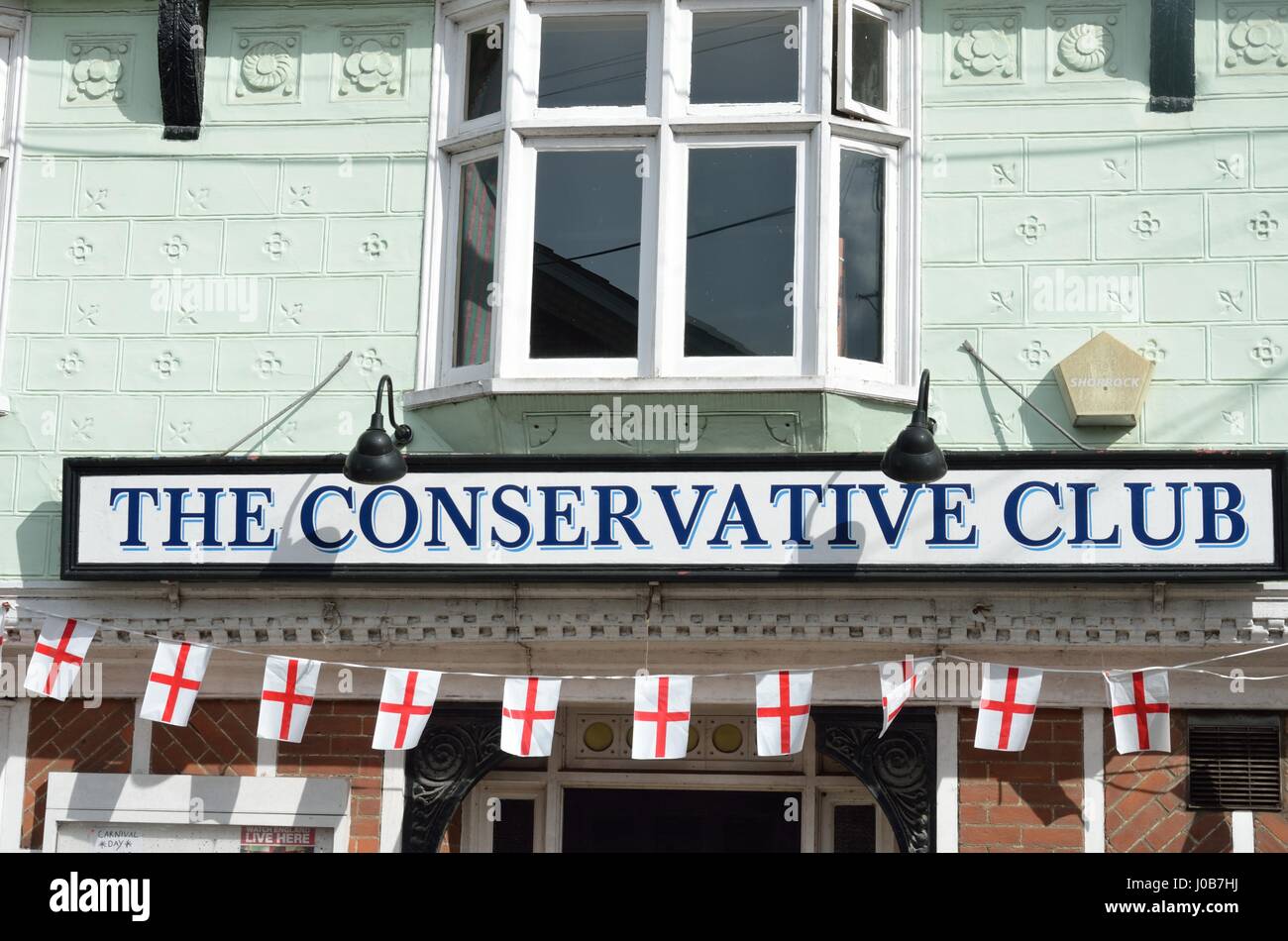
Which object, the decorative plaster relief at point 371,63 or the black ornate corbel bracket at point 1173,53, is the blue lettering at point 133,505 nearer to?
the decorative plaster relief at point 371,63

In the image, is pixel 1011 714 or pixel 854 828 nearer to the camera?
pixel 1011 714

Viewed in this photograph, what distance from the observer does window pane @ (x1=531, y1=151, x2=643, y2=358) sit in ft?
34.4

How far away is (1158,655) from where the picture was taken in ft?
32.4

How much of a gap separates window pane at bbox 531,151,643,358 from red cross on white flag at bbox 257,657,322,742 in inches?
83.7

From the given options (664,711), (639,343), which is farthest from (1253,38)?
(664,711)

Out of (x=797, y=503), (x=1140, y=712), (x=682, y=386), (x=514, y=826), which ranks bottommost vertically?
(x=514, y=826)

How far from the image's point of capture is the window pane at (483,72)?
10906 millimetres

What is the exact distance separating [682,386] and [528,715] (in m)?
1.90

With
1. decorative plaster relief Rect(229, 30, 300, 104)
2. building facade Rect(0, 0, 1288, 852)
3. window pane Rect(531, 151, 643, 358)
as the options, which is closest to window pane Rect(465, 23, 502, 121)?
building facade Rect(0, 0, 1288, 852)

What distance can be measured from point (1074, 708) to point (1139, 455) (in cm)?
137

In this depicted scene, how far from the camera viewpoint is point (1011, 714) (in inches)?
373

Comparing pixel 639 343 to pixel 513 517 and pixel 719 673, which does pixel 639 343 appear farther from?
pixel 719 673

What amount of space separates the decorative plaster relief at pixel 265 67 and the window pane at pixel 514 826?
427 cm

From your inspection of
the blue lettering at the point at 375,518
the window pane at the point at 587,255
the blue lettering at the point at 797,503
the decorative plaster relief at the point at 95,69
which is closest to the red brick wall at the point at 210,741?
the blue lettering at the point at 375,518
